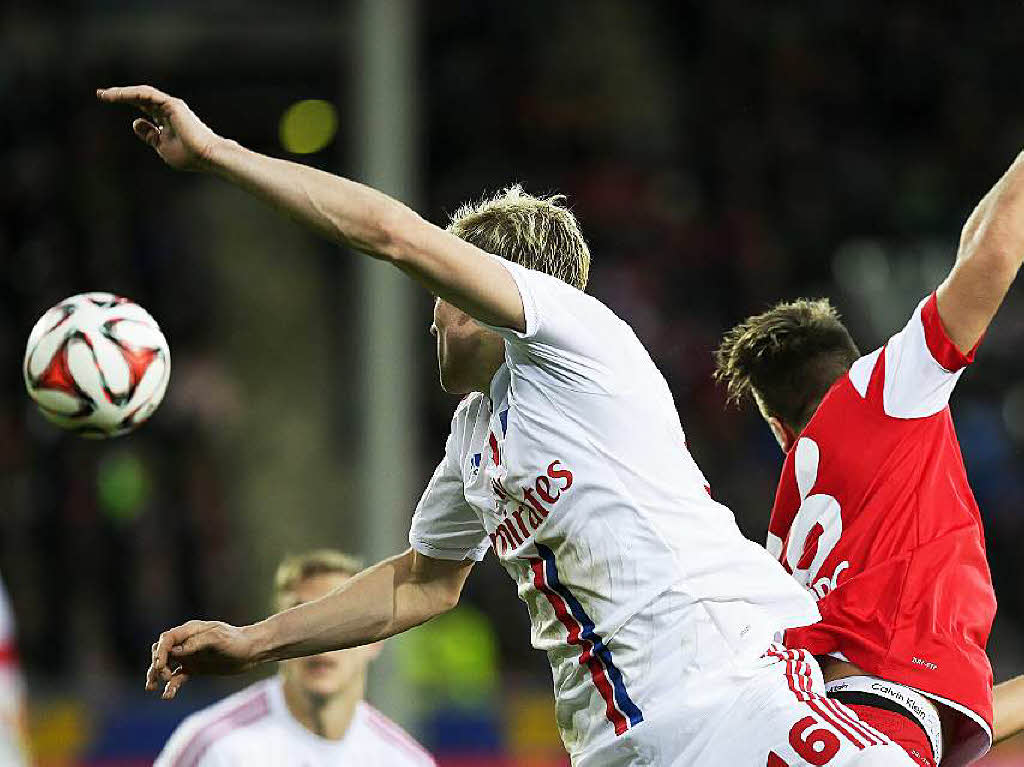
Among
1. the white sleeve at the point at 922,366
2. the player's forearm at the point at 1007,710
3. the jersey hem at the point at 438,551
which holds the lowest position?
the player's forearm at the point at 1007,710

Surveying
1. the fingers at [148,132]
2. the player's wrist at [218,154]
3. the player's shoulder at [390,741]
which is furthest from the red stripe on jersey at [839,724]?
the player's shoulder at [390,741]

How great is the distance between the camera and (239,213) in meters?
13.6

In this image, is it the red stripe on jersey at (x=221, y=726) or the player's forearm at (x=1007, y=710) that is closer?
the player's forearm at (x=1007, y=710)

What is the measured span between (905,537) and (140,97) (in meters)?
1.72

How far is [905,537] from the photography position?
3.30 metres

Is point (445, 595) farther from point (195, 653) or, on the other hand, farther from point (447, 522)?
point (195, 653)

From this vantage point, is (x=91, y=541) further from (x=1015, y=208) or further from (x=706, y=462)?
(x=1015, y=208)

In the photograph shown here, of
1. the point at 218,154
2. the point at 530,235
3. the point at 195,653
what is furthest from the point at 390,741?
the point at 218,154

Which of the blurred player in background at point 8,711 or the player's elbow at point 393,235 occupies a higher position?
the player's elbow at point 393,235

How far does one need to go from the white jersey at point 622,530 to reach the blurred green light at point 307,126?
11.1m

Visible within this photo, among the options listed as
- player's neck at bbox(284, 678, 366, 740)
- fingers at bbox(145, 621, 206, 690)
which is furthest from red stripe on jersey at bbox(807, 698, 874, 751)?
player's neck at bbox(284, 678, 366, 740)

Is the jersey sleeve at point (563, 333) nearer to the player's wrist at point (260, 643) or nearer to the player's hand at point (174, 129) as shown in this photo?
the player's hand at point (174, 129)

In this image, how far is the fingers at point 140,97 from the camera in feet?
8.93

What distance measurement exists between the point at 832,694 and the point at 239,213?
35.7 feet
